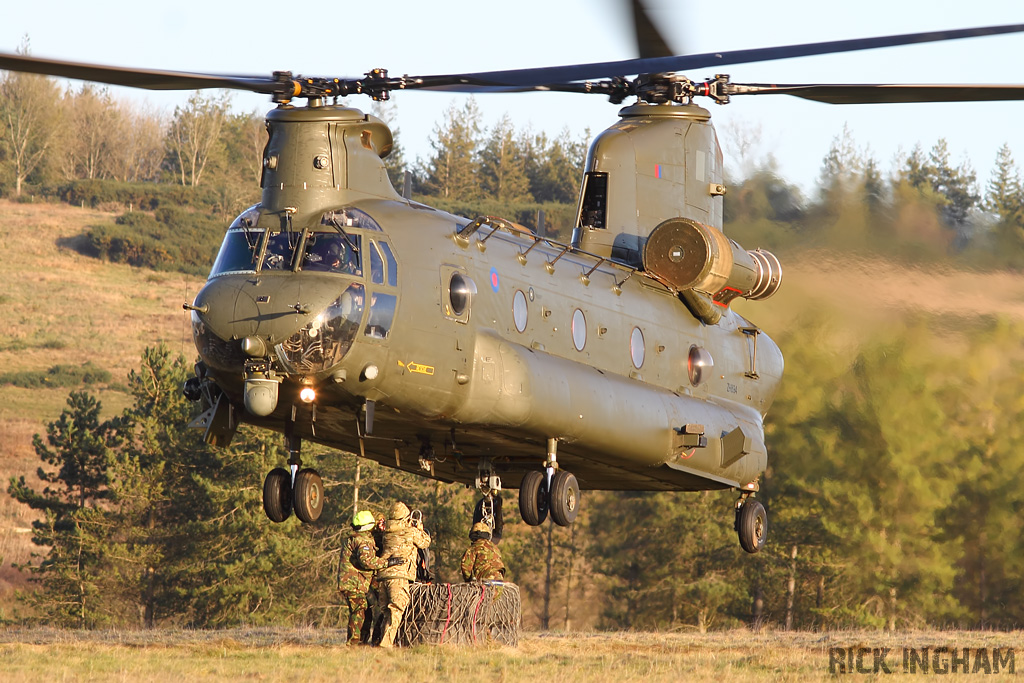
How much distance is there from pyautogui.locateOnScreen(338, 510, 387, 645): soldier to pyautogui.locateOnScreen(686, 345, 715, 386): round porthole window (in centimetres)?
584

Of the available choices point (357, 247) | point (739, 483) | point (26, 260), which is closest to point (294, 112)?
point (357, 247)

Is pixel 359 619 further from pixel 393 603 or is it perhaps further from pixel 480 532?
pixel 480 532

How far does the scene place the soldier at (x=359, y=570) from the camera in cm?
1703

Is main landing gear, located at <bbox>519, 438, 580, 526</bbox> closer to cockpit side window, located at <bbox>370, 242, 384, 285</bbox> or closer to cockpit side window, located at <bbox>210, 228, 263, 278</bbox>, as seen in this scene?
cockpit side window, located at <bbox>370, 242, 384, 285</bbox>

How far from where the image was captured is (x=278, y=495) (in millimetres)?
17141

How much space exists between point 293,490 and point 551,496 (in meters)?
3.27

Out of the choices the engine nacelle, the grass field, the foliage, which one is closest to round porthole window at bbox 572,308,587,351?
the engine nacelle

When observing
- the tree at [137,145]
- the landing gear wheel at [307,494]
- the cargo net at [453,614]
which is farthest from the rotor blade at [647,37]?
the tree at [137,145]

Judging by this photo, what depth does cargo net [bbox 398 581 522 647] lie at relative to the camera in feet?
55.4

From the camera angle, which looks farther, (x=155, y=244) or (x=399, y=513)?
(x=155, y=244)

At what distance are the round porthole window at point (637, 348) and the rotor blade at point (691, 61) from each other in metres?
5.08

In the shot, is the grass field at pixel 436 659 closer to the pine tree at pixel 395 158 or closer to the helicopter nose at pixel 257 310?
the helicopter nose at pixel 257 310

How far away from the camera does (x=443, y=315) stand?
16.2 m

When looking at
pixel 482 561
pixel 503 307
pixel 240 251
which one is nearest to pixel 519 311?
pixel 503 307
